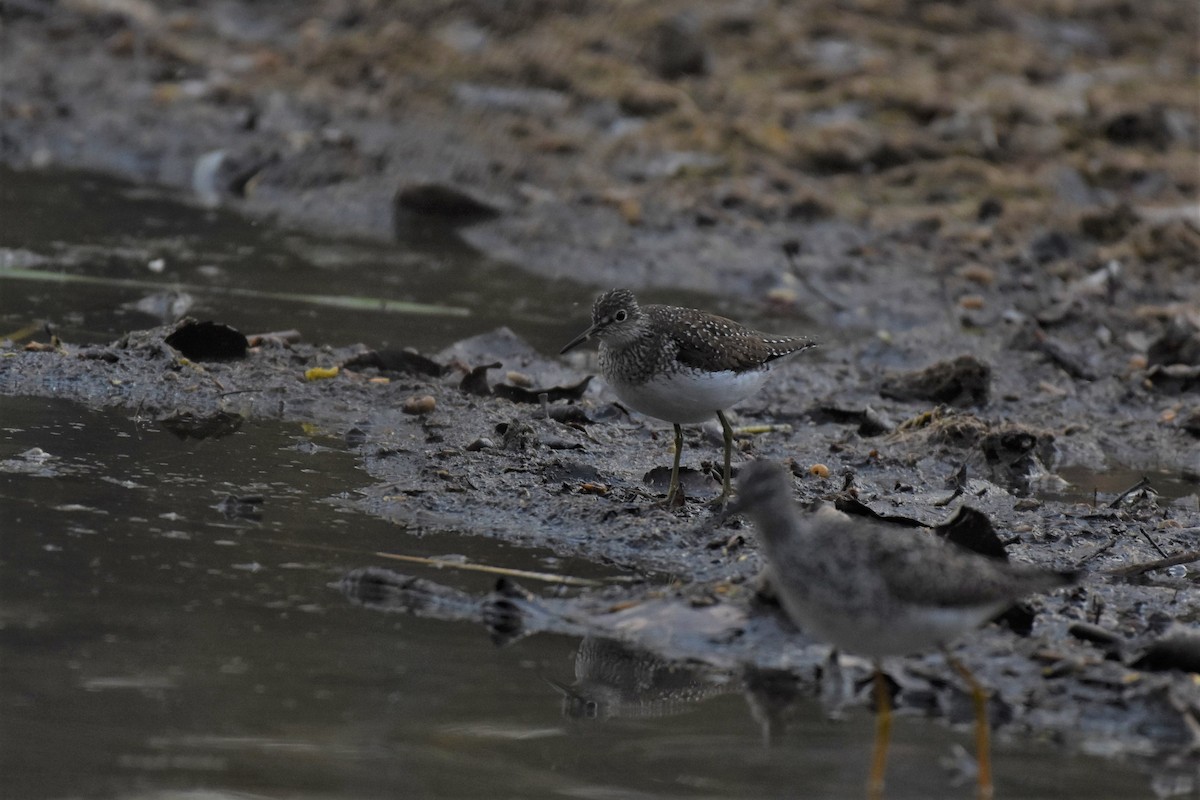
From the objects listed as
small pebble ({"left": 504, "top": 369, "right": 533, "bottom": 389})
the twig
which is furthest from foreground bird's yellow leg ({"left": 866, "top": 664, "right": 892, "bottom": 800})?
small pebble ({"left": 504, "top": 369, "right": 533, "bottom": 389})

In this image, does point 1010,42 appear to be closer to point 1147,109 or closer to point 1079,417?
point 1147,109

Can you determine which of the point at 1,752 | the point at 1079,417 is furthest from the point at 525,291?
the point at 1,752

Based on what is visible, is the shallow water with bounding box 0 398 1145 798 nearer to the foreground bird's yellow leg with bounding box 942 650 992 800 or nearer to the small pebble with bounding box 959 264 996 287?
the foreground bird's yellow leg with bounding box 942 650 992 800

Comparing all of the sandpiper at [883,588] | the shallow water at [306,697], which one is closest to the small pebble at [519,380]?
the shallow water at [306,697]

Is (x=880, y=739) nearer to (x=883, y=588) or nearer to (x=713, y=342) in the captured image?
(x=883, y=588)

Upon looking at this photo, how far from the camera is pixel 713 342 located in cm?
807

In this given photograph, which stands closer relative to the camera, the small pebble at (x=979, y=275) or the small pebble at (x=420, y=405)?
the small pebble at (x=420, y=405)

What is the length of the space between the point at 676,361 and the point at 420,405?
1.86 metres

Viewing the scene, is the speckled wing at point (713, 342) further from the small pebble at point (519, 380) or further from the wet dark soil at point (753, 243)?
the small pebble at point (519, 380)

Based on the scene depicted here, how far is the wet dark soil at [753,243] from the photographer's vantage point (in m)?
7.13

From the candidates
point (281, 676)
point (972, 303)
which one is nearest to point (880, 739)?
point (281, 676)

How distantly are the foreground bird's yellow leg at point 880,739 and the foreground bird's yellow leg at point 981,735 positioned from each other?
26cm

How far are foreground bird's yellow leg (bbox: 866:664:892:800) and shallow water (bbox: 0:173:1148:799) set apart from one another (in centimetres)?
5

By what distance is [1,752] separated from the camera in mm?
4832
